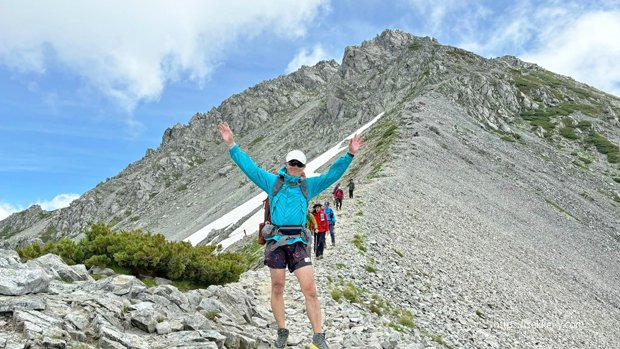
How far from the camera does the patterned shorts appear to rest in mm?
7457

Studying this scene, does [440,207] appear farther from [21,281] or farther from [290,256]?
[21,281]

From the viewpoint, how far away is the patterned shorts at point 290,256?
746 cm

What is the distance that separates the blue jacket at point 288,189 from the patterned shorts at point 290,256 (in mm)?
379

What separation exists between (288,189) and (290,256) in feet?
3.47

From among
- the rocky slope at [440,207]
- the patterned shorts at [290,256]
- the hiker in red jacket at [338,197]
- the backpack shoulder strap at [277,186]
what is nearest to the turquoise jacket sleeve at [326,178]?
the backpack shoulder strap at [277,186]

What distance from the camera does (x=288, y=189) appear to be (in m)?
7.55

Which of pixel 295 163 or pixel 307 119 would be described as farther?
pixel 307 119

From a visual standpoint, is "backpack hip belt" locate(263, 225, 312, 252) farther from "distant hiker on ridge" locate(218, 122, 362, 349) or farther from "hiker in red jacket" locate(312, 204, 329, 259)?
"hiker in red jacket" locate(312, 204, 329, 259)

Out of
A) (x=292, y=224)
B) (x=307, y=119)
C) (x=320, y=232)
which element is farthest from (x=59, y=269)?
(x=307, y=119)

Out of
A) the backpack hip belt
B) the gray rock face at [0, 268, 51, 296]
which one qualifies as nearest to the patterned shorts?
the backpack hip belt

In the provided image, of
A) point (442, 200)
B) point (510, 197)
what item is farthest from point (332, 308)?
point (510, 197)

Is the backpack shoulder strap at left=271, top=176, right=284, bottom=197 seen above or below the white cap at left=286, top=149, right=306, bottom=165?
below

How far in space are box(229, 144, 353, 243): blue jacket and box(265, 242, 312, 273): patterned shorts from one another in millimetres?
379

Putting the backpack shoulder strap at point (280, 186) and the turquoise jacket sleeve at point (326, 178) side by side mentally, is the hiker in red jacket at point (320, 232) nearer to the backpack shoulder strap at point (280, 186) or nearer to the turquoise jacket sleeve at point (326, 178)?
the turquoise jacket sleeve at point (326, 178)
